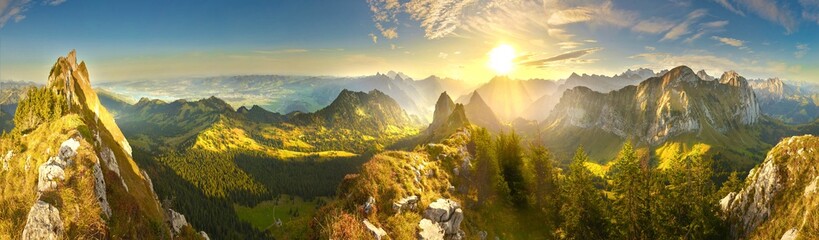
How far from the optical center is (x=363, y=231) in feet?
118

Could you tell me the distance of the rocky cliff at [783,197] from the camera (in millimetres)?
42059

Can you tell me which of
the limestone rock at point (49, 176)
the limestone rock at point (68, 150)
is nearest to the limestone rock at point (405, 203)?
the limestone rock at point (49, 176)

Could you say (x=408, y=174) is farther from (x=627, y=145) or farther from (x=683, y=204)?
(x=683, y=204)

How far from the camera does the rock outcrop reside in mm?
45438

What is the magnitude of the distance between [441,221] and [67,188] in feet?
164

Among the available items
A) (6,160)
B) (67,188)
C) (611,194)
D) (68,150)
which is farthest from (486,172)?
(6,160)

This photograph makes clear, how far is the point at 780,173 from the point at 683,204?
13.8 meters

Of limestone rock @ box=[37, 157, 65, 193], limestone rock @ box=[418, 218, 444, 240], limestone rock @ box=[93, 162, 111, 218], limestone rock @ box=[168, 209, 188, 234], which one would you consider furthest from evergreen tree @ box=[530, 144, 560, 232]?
limestone rock @ box=[37, 157, 65, 193]

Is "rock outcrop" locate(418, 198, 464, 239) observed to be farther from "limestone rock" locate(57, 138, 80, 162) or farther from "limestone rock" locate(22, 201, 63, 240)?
"limestone rock" locate(57, 138, 80, 162)

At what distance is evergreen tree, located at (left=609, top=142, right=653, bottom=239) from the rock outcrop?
82.0ft

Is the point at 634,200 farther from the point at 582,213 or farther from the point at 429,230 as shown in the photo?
the point at 429,230

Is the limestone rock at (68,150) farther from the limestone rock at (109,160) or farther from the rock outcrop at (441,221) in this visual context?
the rock outcrop at (441,221)

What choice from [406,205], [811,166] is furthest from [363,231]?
[811,166]

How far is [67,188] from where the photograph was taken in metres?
42.7
